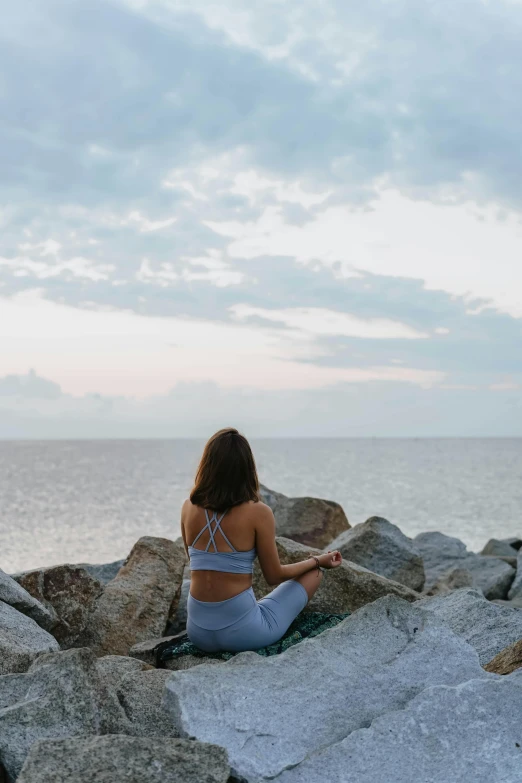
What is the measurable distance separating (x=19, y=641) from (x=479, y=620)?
3097 mm

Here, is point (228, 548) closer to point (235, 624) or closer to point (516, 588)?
point (235, 624)

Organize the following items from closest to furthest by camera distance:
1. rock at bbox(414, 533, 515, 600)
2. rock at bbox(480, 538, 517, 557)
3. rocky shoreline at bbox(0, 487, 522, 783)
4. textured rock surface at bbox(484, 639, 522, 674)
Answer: rocky shoreline at bbox(0, 487, 522, 783), textured rock surface at bbox(484, 639, 522, 674), rock at bbox(414, 533, 515, 600), rock at bbox(480, 538, 517, 557)

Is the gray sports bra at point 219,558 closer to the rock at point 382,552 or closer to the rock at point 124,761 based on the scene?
the rock at point 124,761

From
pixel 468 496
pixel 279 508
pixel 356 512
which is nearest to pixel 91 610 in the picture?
pixel 279 508

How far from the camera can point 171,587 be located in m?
7.11

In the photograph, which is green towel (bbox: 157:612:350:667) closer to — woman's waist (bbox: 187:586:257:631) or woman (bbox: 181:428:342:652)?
woman (bbox: 181:428:342:652)

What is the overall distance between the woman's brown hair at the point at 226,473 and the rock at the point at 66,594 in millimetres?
1853

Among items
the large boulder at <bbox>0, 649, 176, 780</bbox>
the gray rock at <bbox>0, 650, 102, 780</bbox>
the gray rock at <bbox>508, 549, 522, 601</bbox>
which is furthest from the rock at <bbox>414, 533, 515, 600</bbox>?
the gray rock at <bbox>0, 650, 102, 780</bbox>

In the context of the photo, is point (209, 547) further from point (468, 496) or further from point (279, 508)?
point (468, 496)

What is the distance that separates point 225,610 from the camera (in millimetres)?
5266

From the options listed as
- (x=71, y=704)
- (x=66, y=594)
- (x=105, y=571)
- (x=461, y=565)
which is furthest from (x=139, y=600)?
(x=461, y=565)

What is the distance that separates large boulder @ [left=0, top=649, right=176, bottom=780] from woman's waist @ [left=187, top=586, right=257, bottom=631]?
0.81 m

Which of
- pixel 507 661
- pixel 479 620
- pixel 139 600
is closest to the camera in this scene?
pixel 507 661

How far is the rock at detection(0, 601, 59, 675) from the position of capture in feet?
15.8
